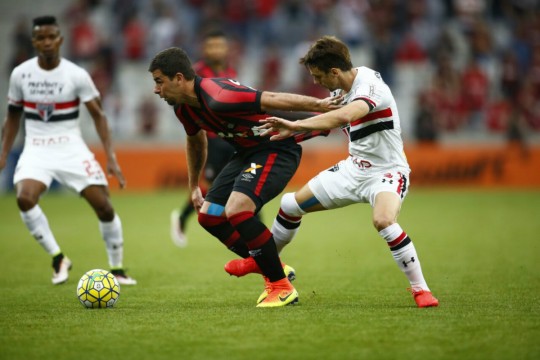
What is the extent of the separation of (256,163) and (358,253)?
4.59 m

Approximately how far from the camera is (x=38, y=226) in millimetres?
9078

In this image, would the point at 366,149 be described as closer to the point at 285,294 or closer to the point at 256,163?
the point at 256,163

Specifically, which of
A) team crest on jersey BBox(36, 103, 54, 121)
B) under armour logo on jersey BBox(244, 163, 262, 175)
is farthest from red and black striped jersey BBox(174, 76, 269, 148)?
team crest on jersey BBox(36, 103, 54, 121)

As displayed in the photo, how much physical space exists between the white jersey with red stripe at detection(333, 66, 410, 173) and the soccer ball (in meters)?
2.51

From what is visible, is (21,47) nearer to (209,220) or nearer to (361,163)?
(209,220)

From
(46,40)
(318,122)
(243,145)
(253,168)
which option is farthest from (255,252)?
(46,40)

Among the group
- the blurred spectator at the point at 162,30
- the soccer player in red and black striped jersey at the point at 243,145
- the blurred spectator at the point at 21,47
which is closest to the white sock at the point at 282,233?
the soccer player in red and black striped jersey at the point at 243,145

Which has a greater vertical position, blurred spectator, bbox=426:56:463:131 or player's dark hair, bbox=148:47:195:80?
player's dark hair, bbox=148:47:195:80

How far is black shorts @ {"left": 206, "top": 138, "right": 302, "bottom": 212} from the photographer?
719 cm

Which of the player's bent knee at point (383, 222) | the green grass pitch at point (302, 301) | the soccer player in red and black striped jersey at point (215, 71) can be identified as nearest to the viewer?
the green grass pitch at point (302, 301)

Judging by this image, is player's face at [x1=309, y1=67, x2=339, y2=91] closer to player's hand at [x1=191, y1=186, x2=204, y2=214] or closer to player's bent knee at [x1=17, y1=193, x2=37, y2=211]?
player's hand at [x1=191, y1=186, x2=204, y2=214]

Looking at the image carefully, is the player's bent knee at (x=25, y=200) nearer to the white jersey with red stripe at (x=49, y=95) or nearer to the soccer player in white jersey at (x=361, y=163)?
the white jersey with red stripe at (x=49, y=95)

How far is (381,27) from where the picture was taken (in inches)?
920

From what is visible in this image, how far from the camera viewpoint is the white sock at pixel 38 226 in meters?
9.02
